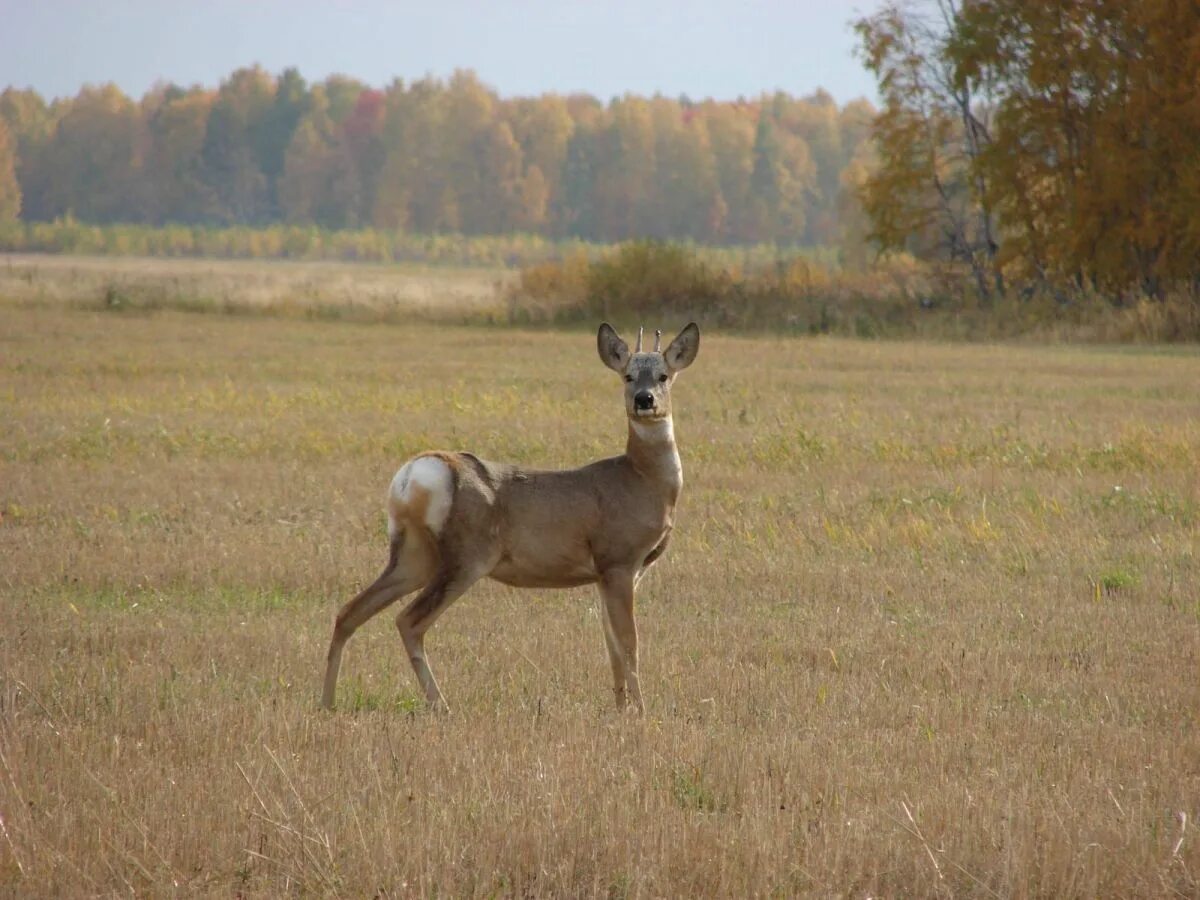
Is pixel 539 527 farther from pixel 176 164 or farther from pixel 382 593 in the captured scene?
pixel 176 164

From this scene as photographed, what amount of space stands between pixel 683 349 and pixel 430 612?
1744 millimetres

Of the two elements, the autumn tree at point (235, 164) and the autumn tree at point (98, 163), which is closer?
the autumn tree at point (98, 163)

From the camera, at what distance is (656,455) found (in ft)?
27.0

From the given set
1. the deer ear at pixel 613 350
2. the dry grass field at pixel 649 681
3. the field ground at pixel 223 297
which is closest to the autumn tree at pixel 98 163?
the field ground at pixel 223 297

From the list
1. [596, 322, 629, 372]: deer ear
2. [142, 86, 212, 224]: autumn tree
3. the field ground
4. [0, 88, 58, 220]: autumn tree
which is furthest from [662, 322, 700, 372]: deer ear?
[142, 86, 212, 224]: autumn tree

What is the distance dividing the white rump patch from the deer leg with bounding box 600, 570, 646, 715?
32.2 inches

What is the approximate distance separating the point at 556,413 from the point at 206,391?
5.43 m

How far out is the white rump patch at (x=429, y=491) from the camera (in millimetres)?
7797

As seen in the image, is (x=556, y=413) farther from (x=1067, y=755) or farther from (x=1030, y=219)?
(x=1030, y=219)

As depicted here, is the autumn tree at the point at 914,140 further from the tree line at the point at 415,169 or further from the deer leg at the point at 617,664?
the tree line at the point at 415,169

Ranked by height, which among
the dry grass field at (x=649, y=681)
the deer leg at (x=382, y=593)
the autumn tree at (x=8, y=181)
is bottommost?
the dry grass field at (x=649, y=681)

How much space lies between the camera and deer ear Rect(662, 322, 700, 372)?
27.1 ft

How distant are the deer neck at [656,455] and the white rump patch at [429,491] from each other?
0.95m

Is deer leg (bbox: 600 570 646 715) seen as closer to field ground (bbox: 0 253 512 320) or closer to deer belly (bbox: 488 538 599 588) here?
deer belly (bbox: 488 538 599 588)
